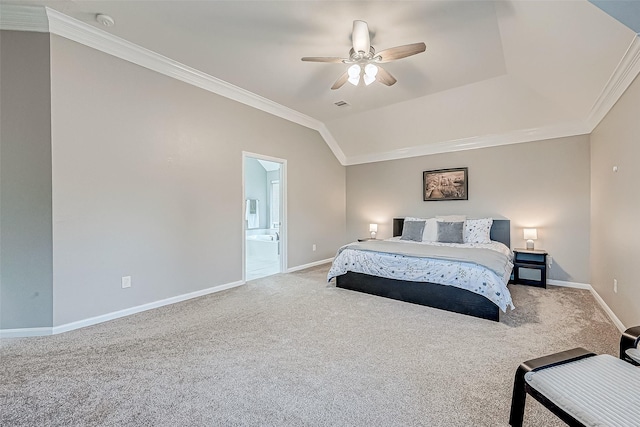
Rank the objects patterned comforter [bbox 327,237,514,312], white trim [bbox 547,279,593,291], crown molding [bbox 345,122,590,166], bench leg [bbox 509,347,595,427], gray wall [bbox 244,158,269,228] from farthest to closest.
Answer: gray wall [bbox 244,158,269,228]
crown molding [bbox 345,122,590,166]
white trim [bbox 547,279,593,291]
patterned comforter [bbox 327,237,514,312]
bench leg [bbox 509,347,595,427]

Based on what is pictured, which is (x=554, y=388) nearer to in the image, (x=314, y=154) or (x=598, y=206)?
(x=598, y=206)

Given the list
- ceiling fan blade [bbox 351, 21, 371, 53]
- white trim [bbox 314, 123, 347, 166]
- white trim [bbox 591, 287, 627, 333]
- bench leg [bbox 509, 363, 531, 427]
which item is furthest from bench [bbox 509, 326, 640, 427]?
white trim [bbox 314, 123, 347, 166]

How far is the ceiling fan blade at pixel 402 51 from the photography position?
248 cm

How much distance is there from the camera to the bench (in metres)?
1.11

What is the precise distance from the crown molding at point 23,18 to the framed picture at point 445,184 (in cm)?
563

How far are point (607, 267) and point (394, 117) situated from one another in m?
3.57

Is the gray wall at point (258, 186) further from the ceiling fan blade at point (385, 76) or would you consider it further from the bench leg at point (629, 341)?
the bench leg at point (629, 341)

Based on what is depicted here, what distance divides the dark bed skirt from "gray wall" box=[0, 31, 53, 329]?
11.0 feet

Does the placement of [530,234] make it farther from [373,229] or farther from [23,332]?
[23,332]

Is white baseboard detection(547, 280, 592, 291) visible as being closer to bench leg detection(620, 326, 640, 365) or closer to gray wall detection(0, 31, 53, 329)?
bench leg detection(620, 326, 640, 365)

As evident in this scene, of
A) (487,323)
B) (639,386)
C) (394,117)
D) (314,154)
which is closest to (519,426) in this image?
(639,386)

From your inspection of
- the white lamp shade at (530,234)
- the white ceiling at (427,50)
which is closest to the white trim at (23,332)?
the white ceiling at (427,50)

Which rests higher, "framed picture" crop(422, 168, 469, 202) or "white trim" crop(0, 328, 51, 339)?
"framed picture" crop(422, 168, 469, 202)

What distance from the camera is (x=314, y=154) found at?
18.9ft
